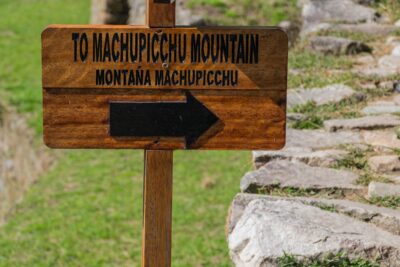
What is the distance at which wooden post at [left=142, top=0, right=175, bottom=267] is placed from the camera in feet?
8.63

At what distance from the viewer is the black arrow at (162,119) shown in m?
2.58

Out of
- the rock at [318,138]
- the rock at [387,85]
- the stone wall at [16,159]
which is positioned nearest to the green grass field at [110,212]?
the stone wall at [16,159]

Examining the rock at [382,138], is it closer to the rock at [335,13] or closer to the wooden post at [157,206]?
the wooden post at [157,206]

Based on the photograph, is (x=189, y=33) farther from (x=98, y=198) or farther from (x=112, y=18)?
(x=112, y=18)

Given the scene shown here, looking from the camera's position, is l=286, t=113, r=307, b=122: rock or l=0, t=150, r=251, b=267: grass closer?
l=286, t=113, r=307, b=122: rock

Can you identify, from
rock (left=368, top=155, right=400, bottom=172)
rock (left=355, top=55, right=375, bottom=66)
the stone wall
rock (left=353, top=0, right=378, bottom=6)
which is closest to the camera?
rock (left=368, top=155, right=400, bottom=172)

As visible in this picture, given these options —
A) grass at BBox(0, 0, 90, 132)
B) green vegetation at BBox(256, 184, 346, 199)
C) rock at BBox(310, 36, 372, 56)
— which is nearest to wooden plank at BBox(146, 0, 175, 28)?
green vegetation at BBox(256, 184, 346, 199)

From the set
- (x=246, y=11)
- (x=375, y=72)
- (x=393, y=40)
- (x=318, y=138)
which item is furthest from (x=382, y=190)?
(x=246, y=11)

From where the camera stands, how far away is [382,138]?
396 centimetres

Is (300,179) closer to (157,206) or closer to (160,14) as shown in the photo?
(157,206)

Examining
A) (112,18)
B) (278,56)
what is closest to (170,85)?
(278,56)

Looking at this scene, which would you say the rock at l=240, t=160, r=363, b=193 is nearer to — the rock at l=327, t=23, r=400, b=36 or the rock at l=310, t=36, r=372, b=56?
the rock at l=310, t=36, r=372, b=56

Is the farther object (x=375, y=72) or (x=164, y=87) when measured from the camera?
(x=375, y=72)

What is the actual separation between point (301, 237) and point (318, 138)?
1.34m
